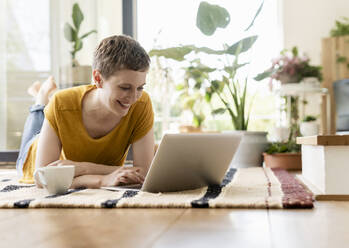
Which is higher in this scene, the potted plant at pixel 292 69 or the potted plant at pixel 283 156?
the potted plant at pixel 292 69

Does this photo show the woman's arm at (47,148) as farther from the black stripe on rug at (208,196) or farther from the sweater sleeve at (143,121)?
the black stripe on rug at (208,196)

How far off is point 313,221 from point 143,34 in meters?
4.58

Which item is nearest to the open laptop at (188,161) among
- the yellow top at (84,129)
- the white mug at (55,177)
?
the white mug at (55,177)

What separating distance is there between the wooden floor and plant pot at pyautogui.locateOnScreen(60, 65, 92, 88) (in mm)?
2468

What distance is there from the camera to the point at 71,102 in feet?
5.59

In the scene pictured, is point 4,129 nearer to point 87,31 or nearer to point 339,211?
point 87,31

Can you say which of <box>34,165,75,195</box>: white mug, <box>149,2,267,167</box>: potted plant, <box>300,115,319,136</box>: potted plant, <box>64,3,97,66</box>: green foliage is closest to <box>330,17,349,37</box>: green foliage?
<box>300,115,319,136</box>: potted plant

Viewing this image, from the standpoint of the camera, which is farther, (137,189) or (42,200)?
(137,189)

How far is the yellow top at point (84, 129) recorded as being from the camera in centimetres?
168

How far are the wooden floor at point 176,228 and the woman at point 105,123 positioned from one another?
18.5 inches

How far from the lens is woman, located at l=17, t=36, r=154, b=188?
4.86 feet

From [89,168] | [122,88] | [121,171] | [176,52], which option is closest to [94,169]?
[89,168]

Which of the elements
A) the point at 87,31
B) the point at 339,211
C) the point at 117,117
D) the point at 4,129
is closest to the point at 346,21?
the point at 87,31

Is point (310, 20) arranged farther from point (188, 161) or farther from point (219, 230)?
point (219, 230)
